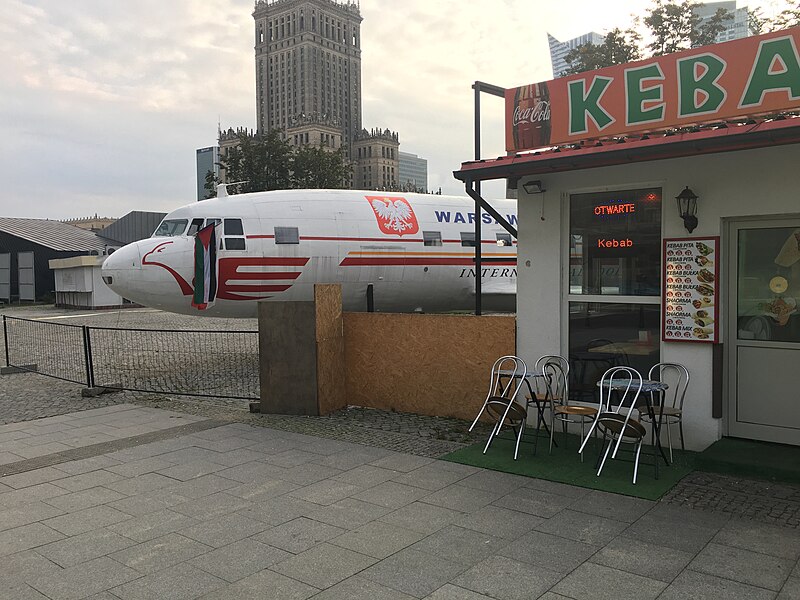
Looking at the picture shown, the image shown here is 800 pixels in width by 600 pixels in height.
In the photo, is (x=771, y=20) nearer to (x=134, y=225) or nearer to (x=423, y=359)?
(x=423, y=359)

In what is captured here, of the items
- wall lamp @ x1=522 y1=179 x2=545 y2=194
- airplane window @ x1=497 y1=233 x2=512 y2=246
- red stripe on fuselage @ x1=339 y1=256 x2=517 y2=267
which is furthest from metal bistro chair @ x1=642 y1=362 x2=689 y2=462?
airplane window @ x1=497 y1=233 x2=512 y2=246

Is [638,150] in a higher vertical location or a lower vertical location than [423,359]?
higher

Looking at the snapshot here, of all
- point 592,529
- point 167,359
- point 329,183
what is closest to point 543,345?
point 592,529

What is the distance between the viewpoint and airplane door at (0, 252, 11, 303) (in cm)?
4512

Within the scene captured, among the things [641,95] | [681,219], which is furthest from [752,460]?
[641,95]

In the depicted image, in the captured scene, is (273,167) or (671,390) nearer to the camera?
(671,390)

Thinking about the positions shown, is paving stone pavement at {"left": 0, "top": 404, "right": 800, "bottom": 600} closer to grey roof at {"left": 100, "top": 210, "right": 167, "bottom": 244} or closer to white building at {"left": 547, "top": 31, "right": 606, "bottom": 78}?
white building at {"left": 547, "top": 31, "right": 606, "bottom": 78}

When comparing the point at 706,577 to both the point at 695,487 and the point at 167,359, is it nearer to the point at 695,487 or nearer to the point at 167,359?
the point at 695,487

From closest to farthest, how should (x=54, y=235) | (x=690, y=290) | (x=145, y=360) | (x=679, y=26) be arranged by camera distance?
(x=690, y=290)
(x=145, y=360)
(x=679, y=26)
(x=54, y=235)

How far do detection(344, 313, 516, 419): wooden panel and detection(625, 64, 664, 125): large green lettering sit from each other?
2.89 m

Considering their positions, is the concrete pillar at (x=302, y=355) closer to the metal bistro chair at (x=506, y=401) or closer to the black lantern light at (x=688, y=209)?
the metal bistro chair at (x=506, y=401)

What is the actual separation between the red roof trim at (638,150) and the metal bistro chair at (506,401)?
237 cm

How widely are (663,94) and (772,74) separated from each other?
3.36 ft

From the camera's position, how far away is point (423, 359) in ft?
30.0
